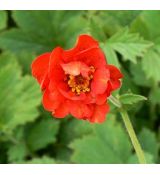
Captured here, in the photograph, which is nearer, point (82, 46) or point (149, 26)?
point (82, 46)

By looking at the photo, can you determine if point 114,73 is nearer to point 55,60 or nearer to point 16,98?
point 55,60

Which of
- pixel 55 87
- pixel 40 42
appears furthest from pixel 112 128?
pixel 55 87

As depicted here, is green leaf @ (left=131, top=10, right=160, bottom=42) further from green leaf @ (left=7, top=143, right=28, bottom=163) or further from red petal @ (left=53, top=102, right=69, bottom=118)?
red petal @ (left=53, top=102, right=69, bottom=118)

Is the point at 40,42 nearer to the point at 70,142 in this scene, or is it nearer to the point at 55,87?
the point at 70,142

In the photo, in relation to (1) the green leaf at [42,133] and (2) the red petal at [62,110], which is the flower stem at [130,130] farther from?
(1) the green leaf at [42,133]

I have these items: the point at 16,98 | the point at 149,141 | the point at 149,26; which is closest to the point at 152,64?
the point at 149,26

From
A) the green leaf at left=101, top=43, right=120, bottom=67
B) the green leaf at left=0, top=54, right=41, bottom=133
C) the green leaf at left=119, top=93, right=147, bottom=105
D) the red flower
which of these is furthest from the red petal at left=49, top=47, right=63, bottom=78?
the green leaf at left=0, top=54, right=41, bottom=133
